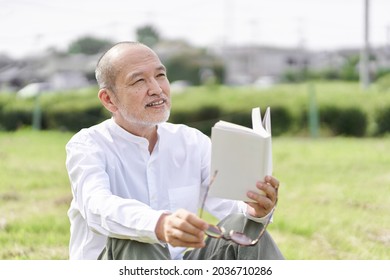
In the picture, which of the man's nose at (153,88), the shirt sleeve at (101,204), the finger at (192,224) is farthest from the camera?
the man's nose at (153,88)

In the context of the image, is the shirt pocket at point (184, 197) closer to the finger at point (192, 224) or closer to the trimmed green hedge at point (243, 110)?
the finger at point (192, 224)

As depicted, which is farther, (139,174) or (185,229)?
(139,174)

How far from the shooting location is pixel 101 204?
2.09 m

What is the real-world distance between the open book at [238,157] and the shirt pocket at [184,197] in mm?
325

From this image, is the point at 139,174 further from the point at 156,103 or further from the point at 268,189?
the point at 268,189

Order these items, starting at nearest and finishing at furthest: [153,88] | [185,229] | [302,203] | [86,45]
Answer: [185,229], [153,88], [302,203], [86,45]

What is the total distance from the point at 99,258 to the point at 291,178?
439 cm

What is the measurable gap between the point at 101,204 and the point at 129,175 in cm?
30

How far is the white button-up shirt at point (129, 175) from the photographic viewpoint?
87.2 inches

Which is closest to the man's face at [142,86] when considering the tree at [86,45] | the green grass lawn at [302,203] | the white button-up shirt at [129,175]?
the white button-up shirt at [129,175]

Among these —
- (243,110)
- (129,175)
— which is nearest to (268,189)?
(129,175)

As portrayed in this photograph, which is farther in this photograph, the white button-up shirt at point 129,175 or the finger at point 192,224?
the white button-up shirt at point 129,175

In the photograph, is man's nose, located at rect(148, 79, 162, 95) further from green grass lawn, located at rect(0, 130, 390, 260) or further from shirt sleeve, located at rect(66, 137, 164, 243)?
green grass lawn, located at rect(0, 130, 390, 260)

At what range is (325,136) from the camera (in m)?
11.6
